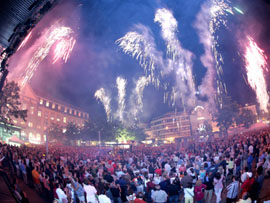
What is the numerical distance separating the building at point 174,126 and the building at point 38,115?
53017 millimetres

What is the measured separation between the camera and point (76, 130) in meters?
64.9

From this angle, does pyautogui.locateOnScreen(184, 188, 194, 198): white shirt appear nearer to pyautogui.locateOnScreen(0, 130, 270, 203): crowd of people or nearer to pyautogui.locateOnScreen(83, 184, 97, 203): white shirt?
pyautogui.locateOnScreen(0, 130, 270, 203): crowd of people

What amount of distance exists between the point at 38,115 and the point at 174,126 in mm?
72389

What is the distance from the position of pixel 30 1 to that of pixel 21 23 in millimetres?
1796

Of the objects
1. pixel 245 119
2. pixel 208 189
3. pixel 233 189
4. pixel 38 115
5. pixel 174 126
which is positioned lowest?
pixel 208 189

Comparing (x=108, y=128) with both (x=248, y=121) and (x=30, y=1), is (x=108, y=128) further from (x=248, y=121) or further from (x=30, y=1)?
(x=30, y=1)

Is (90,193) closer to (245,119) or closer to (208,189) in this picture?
(208,189)

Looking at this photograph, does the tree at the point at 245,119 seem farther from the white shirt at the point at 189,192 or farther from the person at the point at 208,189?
the white shirt at the point at 189,192

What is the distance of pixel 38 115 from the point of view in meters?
63.8

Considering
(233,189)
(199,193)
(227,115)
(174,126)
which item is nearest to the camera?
(233,189)

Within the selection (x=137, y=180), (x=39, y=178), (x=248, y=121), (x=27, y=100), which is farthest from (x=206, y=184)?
(x=248, y=121)

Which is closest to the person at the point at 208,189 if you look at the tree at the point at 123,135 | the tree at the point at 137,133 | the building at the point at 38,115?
the building at the point at 38,115

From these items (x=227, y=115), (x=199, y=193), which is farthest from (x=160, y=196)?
(x=227, y=115)

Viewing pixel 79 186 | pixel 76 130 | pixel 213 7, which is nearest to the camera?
pixel 79 186
